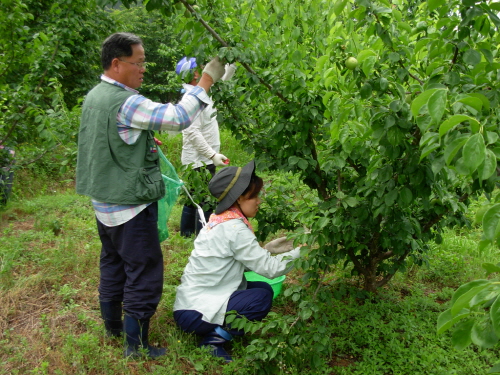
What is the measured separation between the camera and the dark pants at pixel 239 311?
8.38 ft

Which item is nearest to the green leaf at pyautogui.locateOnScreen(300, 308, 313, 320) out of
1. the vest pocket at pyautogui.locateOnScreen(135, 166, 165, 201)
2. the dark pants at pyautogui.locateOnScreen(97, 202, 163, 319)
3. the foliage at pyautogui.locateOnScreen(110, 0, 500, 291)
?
the foliage at pyautogui.locateOnScreen(110, 0, 500, 291)

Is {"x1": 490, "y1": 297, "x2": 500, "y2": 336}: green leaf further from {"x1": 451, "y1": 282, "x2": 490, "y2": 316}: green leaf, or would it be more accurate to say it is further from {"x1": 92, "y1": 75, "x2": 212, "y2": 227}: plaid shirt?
{"x1": 92, "y1": 75, "x2": 212, "y2": 227}: plaid shirt

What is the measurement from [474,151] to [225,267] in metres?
1.89

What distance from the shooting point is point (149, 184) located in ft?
7.64

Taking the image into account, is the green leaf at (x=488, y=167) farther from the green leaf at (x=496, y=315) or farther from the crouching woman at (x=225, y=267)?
the crouching woman at (x=225, y=267)

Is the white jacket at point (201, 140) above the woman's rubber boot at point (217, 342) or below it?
above

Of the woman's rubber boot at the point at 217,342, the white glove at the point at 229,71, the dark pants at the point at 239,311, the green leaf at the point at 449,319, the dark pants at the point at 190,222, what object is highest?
the white glove at the point at 229,71

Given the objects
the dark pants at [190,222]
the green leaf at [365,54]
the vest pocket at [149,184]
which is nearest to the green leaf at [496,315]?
the green leaf at [365,54]

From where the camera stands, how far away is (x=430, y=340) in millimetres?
2785

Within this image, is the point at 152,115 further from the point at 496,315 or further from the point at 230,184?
the point at 496,315

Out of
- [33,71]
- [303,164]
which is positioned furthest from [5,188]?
[303,164]

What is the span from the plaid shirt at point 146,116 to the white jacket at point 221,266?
0.51 meters

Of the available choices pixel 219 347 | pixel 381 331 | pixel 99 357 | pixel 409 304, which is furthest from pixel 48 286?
pixel 409 304

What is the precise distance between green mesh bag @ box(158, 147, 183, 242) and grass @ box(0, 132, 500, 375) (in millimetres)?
634
